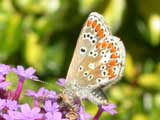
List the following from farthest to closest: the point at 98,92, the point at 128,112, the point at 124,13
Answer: the point at 124,13
the point at 128,112
the point at 98,92

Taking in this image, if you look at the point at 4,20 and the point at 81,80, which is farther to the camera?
the point at 4,20

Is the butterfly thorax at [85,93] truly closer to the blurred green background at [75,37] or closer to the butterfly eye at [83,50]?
the butterfly eye at [83,50]

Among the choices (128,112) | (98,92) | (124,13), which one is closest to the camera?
(98,92)

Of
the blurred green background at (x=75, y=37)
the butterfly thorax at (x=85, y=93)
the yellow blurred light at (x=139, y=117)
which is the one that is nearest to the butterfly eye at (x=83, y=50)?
the butterfly thorax at (x=85, y=93)

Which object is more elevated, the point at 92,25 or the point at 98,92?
the point at 92,25

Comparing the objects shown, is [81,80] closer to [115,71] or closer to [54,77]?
[115,71]

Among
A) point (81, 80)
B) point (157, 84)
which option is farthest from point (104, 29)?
point (157, 84)
